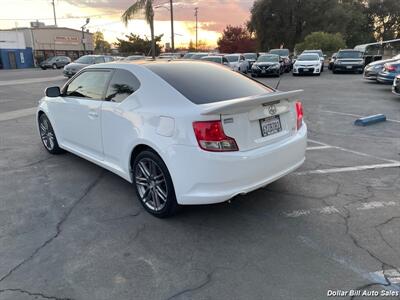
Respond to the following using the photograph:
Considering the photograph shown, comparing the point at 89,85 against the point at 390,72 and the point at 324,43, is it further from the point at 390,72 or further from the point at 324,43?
the point at 324,43

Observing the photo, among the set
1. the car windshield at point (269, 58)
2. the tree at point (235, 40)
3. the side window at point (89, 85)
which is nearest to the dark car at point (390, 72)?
the car windshield at point (269, 58)

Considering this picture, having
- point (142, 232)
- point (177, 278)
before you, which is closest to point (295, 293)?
point (177, 278)

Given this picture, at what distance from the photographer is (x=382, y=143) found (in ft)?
21.3

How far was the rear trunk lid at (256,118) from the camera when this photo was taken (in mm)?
3145

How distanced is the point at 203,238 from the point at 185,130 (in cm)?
107

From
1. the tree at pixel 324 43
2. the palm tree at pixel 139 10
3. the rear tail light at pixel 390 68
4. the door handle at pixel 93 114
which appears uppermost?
the palm tree at pixel 139 10

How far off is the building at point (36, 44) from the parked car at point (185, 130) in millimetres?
52622

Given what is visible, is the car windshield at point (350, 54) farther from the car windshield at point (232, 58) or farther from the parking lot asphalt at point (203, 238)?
the parking lot asphalt at point (203, 238)

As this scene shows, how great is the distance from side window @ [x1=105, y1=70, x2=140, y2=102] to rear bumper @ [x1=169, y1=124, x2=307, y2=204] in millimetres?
1106

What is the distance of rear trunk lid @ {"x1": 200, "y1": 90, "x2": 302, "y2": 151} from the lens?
3145 millimetres

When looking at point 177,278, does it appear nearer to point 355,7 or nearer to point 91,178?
point 91,178

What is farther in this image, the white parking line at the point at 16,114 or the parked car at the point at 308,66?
the parked car at the point at 308,66

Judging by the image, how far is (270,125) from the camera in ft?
11.6

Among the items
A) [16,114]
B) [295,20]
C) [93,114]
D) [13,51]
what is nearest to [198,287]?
[93,114]
